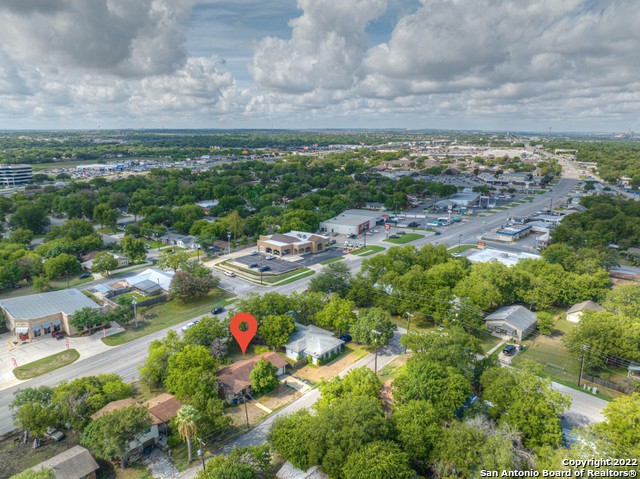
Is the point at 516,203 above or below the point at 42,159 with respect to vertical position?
below

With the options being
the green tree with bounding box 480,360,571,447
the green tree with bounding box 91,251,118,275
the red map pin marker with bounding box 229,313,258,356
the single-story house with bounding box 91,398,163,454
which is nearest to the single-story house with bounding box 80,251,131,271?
the green tree with bounding box 91,251,118,275

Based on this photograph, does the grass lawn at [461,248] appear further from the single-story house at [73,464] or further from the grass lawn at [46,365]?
the single-story house at [73,464]

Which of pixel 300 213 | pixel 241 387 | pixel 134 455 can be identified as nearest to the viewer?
pixel 134 455

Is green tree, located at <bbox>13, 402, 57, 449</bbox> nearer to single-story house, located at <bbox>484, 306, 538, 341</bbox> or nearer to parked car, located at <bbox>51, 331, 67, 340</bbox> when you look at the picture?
parked car, located at <bbox>51, 331, 67, 340</bbox>

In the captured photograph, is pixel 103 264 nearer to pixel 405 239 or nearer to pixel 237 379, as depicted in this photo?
pixel 237 379

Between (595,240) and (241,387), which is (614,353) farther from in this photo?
(595,240)

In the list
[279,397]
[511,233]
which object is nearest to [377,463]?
[279,397]

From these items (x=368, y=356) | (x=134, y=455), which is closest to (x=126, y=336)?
(x=134, y=455)
